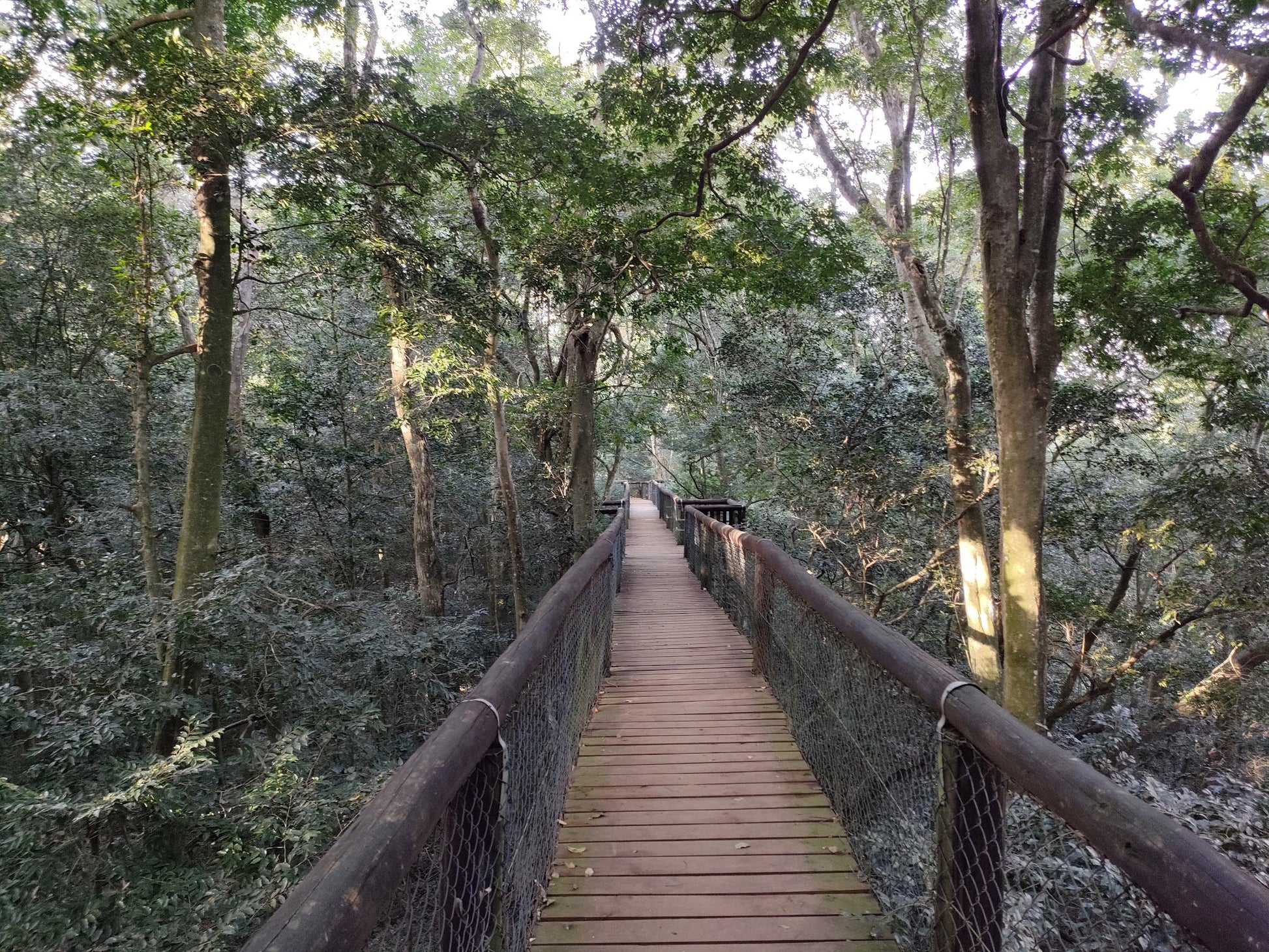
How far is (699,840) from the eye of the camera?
8.96ft

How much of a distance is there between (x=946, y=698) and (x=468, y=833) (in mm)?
1322

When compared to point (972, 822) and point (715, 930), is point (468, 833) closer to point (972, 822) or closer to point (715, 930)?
point (715, 930)

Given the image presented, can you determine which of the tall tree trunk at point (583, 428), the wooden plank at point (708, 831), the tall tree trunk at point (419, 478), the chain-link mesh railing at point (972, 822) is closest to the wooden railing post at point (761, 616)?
the chain-link mesh railing at point (972, 822)

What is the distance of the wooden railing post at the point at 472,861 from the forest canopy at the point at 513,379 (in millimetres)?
2522

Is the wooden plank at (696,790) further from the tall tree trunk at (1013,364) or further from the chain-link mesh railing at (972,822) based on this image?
the tall tree trunk at (1013,364)

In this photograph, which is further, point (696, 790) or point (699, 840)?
point (696, 790)

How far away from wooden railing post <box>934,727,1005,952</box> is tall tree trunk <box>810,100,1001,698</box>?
5.27m

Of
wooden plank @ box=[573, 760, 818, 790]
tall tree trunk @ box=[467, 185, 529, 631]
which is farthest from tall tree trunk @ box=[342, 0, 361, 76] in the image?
wooden plank @ box=[573, 760, 818, 790]

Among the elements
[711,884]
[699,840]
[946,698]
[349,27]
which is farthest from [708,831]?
[349,27]

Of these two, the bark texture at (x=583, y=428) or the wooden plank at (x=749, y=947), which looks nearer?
the wooden plank at (x=749, y=947)

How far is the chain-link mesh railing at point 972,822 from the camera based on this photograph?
1014mm

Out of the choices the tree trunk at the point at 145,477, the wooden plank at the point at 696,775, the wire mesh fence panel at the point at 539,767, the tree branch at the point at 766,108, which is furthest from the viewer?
the tree trunk at the point at 145,477

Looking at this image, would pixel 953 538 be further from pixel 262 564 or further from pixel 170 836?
pixel 170 836

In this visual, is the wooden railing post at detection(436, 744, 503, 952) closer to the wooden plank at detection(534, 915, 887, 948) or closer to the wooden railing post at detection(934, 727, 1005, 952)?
the wooden plank at detection(534, 915, 887, 948)
